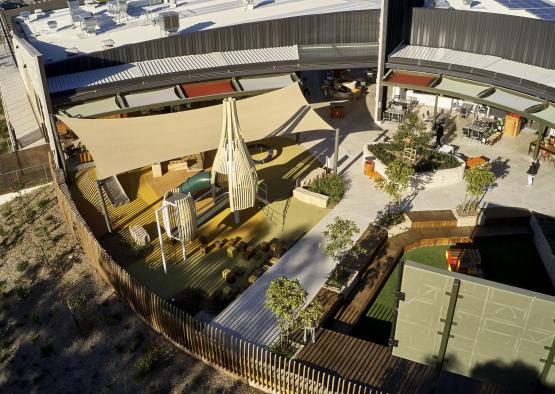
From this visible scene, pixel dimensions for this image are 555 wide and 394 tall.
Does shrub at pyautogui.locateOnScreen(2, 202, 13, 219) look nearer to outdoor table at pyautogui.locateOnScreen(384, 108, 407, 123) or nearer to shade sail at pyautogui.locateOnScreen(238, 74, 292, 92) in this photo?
shade sail at pyautogui.locateOnScreen(238, 74, 292, 92)

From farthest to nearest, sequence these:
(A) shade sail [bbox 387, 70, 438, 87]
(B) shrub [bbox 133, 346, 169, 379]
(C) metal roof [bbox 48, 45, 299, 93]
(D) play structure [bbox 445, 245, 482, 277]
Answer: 1. (A) shade sail [bbox 387, 70, 438, 87]
2. (C) metal roof [bbox 48, 45, 299, 93]
3. (D) play structure [bbox 445, 245, 482, 277]
4. (B) shrub [bbox 133, 346, 169, 379]

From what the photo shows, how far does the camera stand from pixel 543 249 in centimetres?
2384

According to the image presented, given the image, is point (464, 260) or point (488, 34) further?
point (488, 34)

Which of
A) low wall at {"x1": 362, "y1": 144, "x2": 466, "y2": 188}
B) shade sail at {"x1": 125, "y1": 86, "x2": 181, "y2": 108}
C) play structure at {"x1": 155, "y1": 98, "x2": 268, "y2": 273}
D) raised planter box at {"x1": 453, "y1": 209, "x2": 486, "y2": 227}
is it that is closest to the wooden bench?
play structure at {"x1": 155, "y1": 98, "x2": 268, "y2": 273}

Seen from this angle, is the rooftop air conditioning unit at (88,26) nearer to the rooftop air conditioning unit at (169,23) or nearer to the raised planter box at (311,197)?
the rooftop air conditioning unit at (169,23)

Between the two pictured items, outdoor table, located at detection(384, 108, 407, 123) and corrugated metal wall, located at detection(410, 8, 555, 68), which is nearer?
corrugated metal wall, located at detection(410, 8, 555, 68)

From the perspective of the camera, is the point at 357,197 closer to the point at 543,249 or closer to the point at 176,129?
the point at 543,249

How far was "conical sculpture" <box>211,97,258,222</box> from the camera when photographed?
22656 millimetres

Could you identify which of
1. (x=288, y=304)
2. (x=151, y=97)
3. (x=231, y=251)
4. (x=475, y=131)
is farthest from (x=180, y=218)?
(x=475, y=131)

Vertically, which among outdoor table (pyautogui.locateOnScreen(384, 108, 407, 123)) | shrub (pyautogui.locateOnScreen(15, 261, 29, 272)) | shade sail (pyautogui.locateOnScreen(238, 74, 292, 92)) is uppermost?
shade sail (pyautogui.locateOnScreen(238, 74, 292, 92))

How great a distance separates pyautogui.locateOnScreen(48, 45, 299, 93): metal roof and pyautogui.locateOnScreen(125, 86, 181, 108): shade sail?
1093 mm

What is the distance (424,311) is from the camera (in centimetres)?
1372

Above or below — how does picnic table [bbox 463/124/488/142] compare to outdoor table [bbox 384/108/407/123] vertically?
below

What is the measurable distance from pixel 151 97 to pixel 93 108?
310 centimetres
